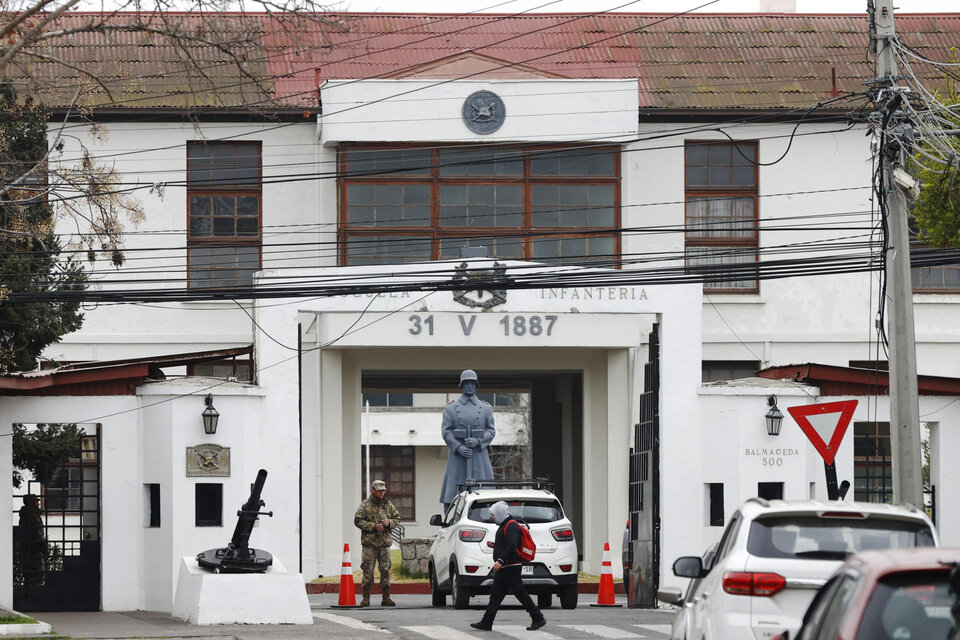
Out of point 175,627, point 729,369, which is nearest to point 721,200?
point 729,369

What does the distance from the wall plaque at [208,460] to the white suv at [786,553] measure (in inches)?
591

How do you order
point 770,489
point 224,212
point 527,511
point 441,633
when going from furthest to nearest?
point 224,212
point 770,489
point 527,511
point 441,633

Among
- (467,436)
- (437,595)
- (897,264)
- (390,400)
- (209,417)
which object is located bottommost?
(437,595)

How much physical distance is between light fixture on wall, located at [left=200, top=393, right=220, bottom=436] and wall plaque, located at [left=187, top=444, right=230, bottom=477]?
0.25 m

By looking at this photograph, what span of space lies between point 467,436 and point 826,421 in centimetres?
1121

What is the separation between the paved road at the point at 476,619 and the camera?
17.7m

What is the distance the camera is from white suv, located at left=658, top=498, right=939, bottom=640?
10867 millimetres

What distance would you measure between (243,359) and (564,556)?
14.2 metres

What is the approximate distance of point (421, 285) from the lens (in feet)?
85.8

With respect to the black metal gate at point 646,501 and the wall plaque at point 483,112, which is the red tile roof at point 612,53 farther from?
the black metal gate at point 646,501

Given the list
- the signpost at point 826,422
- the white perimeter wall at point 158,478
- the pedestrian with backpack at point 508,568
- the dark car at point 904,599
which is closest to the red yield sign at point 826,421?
the signpost at point 826,422

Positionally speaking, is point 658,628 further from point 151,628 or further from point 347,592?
point 347,592

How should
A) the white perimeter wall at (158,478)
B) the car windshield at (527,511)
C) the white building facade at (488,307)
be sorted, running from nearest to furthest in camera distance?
1. the car windshield at (527,511)
2. the white perimeter wall at (158,478)
3. the white building facade at (488,307)

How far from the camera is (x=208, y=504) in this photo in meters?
25.5
